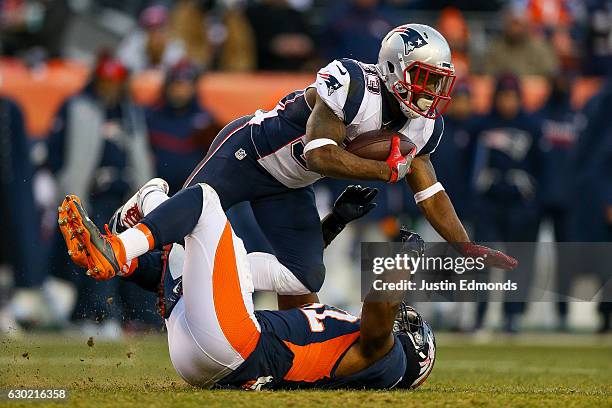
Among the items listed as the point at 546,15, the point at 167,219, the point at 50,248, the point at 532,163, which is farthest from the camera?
the point at 546,15

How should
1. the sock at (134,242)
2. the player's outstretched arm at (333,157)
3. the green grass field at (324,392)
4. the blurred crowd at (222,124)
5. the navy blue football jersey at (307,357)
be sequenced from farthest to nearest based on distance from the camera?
the blurred crowd at (222,124), the player's outstretched arm at (333,157), the navy blue football jersey at (307,357), the sock at (134,242), the green grass field at (324,392)

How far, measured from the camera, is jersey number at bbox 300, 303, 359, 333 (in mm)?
5598

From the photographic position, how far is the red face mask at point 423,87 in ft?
20.0

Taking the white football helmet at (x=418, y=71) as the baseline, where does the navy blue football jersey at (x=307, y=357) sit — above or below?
below

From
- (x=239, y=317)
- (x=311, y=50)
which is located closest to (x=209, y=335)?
(x=239, y=317)

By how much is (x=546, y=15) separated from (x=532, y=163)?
122 inches

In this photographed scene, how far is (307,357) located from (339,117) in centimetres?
119

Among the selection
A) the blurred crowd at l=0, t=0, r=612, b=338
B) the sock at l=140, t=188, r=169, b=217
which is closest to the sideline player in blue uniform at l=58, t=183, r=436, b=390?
the sock at l=140, t=188, r=169, b=217

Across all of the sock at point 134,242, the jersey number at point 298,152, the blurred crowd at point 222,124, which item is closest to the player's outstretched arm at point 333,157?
the jersey number at point 298,152

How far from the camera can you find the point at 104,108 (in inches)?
401

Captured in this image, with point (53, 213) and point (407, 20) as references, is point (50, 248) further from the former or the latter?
point (407, 20)

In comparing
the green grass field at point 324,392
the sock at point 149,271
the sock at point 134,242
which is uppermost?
the sock at point 134,242

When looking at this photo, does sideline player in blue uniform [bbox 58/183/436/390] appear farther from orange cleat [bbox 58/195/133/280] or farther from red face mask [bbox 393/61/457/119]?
red face mask [bbox 393/61/457/119]

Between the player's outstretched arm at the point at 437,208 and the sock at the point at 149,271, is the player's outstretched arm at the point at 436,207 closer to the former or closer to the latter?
the player's outstretched arm at the point at 437,208
